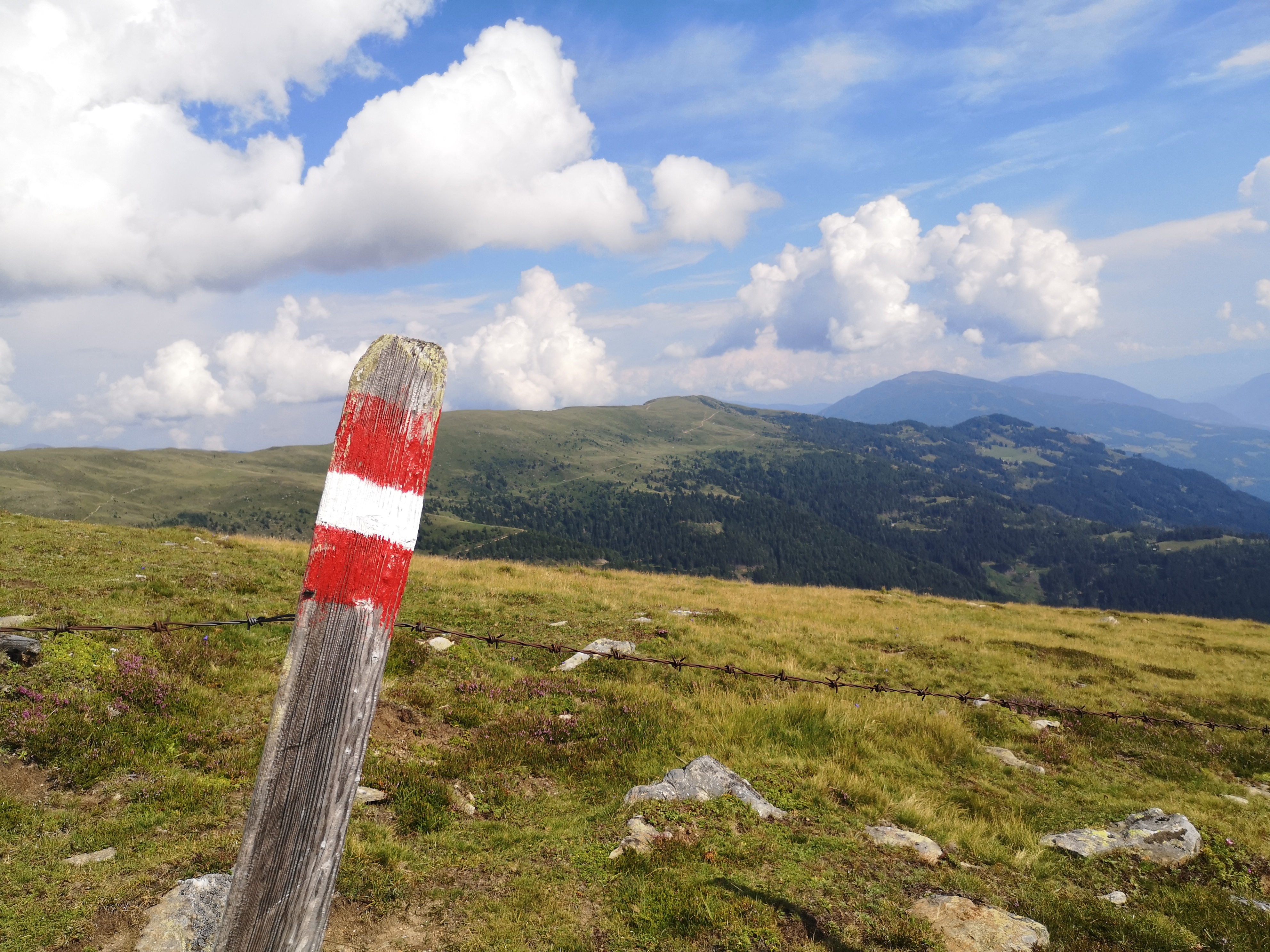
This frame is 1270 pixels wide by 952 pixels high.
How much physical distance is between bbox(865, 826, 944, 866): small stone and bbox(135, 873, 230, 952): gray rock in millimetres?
6850

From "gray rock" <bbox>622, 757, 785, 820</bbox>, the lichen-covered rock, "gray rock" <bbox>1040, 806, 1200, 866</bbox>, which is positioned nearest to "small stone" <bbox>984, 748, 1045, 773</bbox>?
"gray rock" <bbox>1040, 806, 1200, 866</bbox>

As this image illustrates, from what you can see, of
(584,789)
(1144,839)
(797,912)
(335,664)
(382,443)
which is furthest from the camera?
(584,789)

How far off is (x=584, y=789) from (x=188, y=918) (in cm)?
466

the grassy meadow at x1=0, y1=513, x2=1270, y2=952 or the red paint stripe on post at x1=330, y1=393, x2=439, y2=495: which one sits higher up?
the red paint stripe on post at x1=330, y1=393, x2=439, y2=495

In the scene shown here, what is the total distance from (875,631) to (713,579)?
12712 mm

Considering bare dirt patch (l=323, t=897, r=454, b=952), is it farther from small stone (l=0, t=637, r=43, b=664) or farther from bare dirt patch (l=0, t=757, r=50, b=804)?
small stone (l=0, t=637, r=43, b=664)

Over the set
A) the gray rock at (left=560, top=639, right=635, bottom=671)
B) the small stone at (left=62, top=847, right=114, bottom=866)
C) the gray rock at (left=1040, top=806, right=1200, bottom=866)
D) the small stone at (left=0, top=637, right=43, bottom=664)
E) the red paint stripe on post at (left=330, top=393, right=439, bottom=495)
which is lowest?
the gray rock at (left=1040, top=806, right=1200, bottom=866)

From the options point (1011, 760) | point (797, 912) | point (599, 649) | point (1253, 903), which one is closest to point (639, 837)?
point (797, 912)

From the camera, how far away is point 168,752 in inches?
316

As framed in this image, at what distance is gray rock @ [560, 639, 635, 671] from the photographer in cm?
1345

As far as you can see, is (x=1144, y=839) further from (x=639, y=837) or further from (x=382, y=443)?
(x=382, y=443)

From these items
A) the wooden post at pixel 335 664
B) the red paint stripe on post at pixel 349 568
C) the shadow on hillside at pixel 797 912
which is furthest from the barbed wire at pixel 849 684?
the red paint stripe on post at pixel 349 568

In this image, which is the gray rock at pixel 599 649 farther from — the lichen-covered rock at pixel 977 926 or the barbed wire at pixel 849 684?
the lichen-covered rock at pixel 977 926

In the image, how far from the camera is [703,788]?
8.21 m
